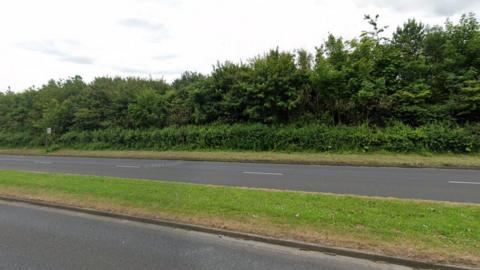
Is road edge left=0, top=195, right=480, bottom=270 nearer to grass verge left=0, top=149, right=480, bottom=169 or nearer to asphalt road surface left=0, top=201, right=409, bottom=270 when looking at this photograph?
asphalt road surface left=0, top=201, right=409, bottom=270

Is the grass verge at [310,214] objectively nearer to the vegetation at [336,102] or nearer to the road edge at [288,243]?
the road edge at [288,243]

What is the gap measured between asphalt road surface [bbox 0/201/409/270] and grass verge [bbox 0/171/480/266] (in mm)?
433

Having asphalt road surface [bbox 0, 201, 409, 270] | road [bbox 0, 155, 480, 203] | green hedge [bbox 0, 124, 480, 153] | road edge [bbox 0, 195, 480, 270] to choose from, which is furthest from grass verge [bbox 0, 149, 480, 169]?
asphalt road surface [bbox 0, 201, 409, 270]

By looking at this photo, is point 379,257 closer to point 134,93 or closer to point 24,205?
point 24,205

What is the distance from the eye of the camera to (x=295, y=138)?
18578 mm

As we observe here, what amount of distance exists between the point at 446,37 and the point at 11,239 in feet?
76.6

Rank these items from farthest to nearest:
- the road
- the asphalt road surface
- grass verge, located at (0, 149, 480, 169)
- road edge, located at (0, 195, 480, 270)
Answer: grass verge, located at (0, 149, 480, 169) < the road < the asphalt road surface < road edge, located at (0, 195, 480, 270)

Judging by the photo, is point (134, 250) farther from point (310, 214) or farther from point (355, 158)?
point (355, 158)

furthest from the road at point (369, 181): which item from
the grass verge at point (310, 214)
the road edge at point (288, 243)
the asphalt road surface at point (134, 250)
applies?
the asphalt road surface at point (134, 250)

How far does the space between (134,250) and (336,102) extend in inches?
703

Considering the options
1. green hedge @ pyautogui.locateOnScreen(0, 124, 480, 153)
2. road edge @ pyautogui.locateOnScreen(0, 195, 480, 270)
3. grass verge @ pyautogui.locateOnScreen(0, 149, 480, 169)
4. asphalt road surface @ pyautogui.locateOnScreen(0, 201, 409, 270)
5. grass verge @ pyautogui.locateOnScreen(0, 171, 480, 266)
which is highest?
green hedge @ pyautogui.locateOnScreen(0, 124, 480, 153)

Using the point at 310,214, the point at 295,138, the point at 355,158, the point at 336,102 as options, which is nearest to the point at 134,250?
the point at 310,214

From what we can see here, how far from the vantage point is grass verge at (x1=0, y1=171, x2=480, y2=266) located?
4488mm

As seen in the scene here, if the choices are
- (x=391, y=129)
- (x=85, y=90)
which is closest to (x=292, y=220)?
(x=391, y=129)
